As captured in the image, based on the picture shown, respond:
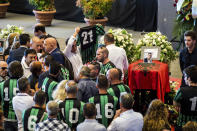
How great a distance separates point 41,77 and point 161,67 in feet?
7.60

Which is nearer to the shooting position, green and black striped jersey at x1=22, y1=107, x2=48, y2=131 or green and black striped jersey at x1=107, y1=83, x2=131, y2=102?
green and black striped jersey at x1=22, y1=107, x2=48, y2=131

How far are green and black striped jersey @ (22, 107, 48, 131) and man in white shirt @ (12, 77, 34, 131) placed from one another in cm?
27

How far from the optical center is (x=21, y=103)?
5.01 metres

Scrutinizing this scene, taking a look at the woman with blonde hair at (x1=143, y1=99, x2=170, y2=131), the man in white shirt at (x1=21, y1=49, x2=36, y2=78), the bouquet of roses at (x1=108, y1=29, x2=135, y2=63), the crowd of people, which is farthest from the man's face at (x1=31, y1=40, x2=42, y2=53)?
the woman with blonde hair at (x1=143, y1=99, x2=170, y2=131)

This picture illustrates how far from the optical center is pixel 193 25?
28.3ft

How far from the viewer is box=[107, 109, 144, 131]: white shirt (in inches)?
178

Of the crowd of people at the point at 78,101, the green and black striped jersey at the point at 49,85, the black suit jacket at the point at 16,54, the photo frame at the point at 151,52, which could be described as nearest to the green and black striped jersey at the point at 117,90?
the crowd of people at the point at 78,101

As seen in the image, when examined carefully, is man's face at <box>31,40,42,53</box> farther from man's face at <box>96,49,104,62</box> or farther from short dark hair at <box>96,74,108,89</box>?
short dark hair at <box>96,74,108,89</box>

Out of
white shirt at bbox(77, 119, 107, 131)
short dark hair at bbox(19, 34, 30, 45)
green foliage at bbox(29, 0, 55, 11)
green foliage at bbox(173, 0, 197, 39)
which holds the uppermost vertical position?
green foliage at bbox(29, 0, 55, 11)

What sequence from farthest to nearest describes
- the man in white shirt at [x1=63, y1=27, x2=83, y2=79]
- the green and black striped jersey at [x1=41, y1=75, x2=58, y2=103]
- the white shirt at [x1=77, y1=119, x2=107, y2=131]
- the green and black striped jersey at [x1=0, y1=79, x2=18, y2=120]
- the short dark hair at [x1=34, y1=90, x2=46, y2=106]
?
the man in white shirt at [x1=63, y1=27, x2=83, y2=79], the green and black striped jersey at [x1=41, y1=75, x2=58, y2=103], the green and black striped jersey at [x1=0, y1=79, x2=18, y2=120], the short dark hair at [x1=34, y1=90, x2=46, y2=106], the white shirt at [x1=77, y1=119, x2=107, y2=131]

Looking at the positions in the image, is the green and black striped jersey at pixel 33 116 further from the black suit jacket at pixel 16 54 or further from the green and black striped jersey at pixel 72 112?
the black suit jacket at pixel 16 54

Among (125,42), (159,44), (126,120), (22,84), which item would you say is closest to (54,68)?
(22,84)

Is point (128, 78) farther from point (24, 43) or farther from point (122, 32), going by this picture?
point (24, 43)

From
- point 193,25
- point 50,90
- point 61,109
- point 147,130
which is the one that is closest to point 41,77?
point 50,90
